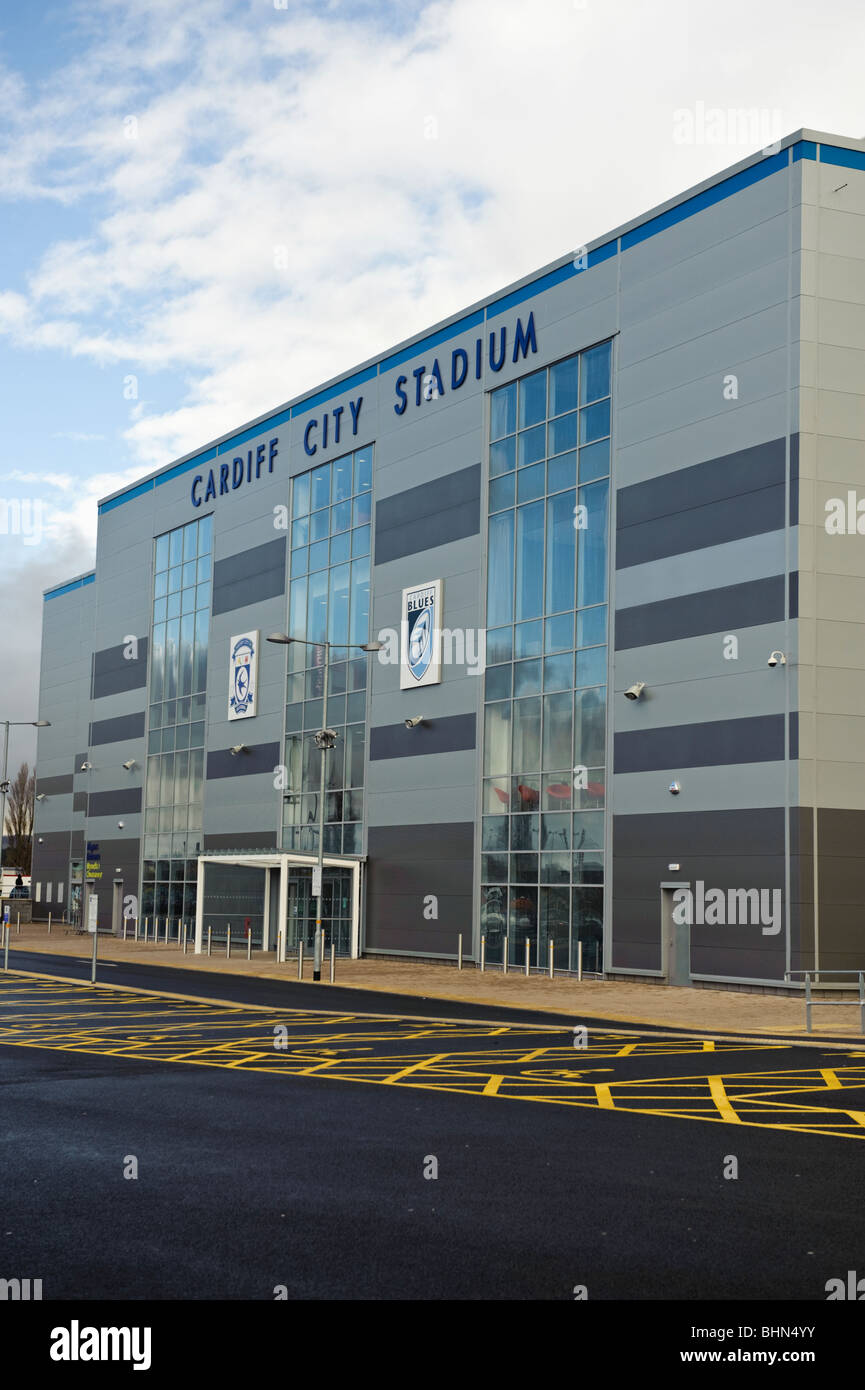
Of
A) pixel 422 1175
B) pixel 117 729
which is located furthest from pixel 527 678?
pixel 117 729

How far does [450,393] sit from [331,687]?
37.4 ft

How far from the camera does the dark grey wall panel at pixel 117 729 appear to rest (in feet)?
205

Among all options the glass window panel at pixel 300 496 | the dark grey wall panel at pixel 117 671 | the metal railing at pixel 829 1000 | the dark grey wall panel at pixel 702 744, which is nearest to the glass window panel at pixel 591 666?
the dark grey wall panel at pixel 702 744

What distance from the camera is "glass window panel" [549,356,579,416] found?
3812cm

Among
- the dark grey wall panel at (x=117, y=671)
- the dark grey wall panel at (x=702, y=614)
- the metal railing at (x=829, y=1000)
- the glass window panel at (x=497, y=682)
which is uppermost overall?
the dark grey wall panel at (x=117, y=671)

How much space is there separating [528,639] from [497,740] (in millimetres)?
3226

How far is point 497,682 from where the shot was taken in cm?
4012

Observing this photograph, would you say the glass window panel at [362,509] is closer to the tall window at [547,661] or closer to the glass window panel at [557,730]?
the tall window at [547,661]

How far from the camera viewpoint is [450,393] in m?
43.2

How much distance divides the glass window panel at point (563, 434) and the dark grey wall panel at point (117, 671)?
2935 cm

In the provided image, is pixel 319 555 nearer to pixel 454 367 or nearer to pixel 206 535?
pixel 454 367

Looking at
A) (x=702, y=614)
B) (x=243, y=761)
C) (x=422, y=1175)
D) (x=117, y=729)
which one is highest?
(x=702, y=614)

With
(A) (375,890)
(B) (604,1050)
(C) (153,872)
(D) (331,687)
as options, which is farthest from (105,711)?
(B) (604,1050)

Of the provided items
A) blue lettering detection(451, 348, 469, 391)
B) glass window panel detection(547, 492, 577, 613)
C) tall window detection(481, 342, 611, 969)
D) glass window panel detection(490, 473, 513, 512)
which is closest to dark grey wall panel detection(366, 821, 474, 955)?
tall window detection(481, 342, 611, 969)
